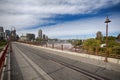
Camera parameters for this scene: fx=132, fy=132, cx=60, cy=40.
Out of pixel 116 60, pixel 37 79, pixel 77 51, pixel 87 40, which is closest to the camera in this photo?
pixel 37 79

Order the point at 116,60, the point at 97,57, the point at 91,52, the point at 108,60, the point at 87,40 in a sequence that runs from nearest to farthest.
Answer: the point at 116,60
the point at 108,60
the point at 97,57
the point at 91,52
the point at 87,40

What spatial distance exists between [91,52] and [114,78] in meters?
9.15

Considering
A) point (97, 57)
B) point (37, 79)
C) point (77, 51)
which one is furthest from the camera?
point (77, 51)

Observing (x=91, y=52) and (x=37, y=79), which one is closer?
(x=37, y=79)

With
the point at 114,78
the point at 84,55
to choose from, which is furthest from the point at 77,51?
the point at 114,78

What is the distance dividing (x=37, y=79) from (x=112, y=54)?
901 centimetres

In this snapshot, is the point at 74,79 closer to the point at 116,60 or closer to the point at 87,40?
the point at 116,60

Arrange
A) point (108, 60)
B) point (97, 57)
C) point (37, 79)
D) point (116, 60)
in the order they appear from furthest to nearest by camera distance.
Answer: point (97, 57) < point (108, 60) < point (116, 60) < point (37, 79)

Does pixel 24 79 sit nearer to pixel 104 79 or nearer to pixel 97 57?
pixel 104 79

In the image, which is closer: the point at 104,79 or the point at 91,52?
the point at 104,79

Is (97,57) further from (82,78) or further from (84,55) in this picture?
(82,78)

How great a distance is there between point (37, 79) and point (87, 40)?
210 feet

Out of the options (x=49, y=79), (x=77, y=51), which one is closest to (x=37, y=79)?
(x=49, y=79)

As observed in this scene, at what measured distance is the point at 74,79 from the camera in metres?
7.69
